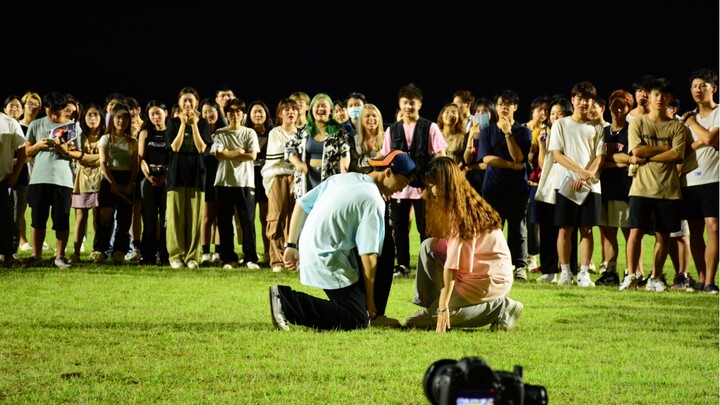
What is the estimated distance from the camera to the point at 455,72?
23906mm

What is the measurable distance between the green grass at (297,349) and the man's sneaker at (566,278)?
775 mm

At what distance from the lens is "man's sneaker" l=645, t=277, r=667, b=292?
8.09 m

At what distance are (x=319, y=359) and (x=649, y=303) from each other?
3392 mm

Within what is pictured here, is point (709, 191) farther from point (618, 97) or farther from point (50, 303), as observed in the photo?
point (50, 303)

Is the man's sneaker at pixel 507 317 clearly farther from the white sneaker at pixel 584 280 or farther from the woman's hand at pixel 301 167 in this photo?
the woman's hand at pixel 301 167

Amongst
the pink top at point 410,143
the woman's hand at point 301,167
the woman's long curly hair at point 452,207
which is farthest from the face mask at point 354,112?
the woman's long curly hair at point 452,207

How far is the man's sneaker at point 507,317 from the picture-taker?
5883 mm

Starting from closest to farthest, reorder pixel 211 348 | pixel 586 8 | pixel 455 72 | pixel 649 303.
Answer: pixel 211 348 < pixel 649 303 < pixel 586 8 < pixel 455 72

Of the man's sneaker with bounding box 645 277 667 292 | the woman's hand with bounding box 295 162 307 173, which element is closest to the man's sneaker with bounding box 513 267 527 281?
the man's sneaker with bounding box 645 277 667 292

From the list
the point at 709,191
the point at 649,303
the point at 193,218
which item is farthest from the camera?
the point at 193,218

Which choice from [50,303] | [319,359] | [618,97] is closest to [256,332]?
[319,359]

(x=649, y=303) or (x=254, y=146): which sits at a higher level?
(x=254, y=146)

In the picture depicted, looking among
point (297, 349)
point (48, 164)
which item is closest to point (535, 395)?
point (297, 349)

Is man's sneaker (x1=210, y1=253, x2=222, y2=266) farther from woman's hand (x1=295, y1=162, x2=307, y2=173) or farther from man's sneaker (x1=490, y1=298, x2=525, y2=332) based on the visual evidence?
man's sneaker (x1=490, y1=298, x2=525, y2=332)
